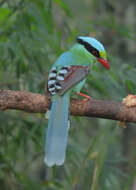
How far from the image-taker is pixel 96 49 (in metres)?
3.36

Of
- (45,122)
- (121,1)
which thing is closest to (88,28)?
(45,122)

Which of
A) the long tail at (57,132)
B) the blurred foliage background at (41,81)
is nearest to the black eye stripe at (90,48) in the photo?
the blurred foliage background at (41,81)

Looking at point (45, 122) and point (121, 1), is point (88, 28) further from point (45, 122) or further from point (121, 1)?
point (121, 1)

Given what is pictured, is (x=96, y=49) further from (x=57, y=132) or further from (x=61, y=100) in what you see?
(x=57, y=132)

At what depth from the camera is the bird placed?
288 centimetres

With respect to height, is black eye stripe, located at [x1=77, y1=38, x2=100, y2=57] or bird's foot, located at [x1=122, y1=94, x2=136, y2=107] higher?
black eye stripe, located at [x1=77, y1=38, x2=100, y2=57]

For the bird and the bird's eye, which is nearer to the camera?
the bird

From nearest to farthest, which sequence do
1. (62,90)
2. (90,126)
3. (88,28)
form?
(62,90), (88,28), (90,126)

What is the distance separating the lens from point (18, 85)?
13.3ft

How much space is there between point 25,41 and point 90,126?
3.06m

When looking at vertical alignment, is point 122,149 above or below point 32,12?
below

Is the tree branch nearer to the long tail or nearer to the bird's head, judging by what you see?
the long tail

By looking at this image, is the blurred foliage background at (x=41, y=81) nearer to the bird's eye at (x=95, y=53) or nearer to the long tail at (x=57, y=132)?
the bird's eye at (x=95, y=53)

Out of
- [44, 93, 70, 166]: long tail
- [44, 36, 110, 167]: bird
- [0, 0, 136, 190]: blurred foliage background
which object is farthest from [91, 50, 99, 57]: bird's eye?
[44, 93, 70, 166]: long tail
